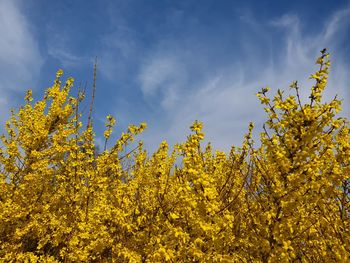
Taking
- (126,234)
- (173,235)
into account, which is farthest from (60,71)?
(173,235)

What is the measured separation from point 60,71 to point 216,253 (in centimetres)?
753

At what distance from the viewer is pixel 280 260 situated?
3857 mm

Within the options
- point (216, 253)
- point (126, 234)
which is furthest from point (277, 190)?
point (126, 234)

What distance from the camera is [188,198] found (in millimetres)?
4160

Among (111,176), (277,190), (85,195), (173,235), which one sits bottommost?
(173,235)

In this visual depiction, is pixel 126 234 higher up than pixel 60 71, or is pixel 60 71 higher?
pixel 60 71

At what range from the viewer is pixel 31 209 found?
6984mm

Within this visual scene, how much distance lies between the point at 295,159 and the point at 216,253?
1609 millimetres

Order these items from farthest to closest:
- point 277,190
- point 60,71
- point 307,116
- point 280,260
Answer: point 60,71 < point 307,116 < point 277,190 < point 280,260

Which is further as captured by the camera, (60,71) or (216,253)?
A: (60,71)

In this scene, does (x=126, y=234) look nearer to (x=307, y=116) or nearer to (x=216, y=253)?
(x=216, y=253)

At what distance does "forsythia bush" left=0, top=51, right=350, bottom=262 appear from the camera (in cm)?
418

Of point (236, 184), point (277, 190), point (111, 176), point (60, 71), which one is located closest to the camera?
point (277, 190)

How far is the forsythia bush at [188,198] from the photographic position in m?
4.18
